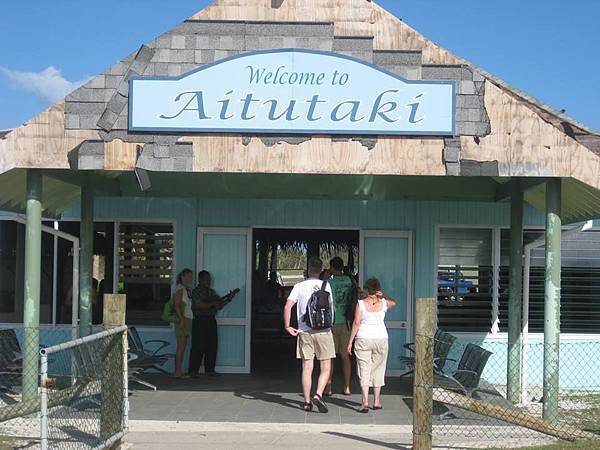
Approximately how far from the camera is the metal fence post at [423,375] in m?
6.53

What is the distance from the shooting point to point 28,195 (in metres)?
8.64

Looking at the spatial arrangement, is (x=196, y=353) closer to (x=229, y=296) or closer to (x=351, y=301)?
(x=229, y=296)

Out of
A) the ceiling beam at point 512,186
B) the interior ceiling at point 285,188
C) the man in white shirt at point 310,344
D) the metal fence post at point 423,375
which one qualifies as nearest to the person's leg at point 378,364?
the man in white shirt at point 310,344

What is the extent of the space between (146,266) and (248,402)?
3.53m

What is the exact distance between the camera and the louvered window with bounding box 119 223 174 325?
40.9ft

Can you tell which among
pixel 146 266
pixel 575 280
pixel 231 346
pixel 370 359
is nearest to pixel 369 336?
pixel 370 359

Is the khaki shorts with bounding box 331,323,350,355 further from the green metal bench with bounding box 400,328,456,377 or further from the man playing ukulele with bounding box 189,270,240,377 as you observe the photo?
the man playing ukulele with bounding box 189,270,240,377

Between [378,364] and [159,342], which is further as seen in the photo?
[159,342]

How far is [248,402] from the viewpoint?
9.84m

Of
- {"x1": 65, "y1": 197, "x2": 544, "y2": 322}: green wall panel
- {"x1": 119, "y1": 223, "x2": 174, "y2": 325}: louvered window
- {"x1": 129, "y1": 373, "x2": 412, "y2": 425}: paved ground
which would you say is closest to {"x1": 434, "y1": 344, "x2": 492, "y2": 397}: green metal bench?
{"x1": 129, "y1": 373, "x2": 412, "y2": 425}: paved ground

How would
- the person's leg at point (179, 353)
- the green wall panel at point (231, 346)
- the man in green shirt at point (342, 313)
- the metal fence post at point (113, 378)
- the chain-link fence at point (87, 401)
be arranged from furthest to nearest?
the green wall panel at point (231, 346) → the person's leg at point (179, 353) → the man in green shirt at point (342, 313) → the metal fence post at point (113, 378) → the chain-link fence at point (87, 401)

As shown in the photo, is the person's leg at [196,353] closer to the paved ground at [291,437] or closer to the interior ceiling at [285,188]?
the interior ceiling at [285,188]

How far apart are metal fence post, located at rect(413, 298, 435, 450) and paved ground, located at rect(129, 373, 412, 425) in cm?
216

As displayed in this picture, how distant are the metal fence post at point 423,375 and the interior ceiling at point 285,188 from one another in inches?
127
